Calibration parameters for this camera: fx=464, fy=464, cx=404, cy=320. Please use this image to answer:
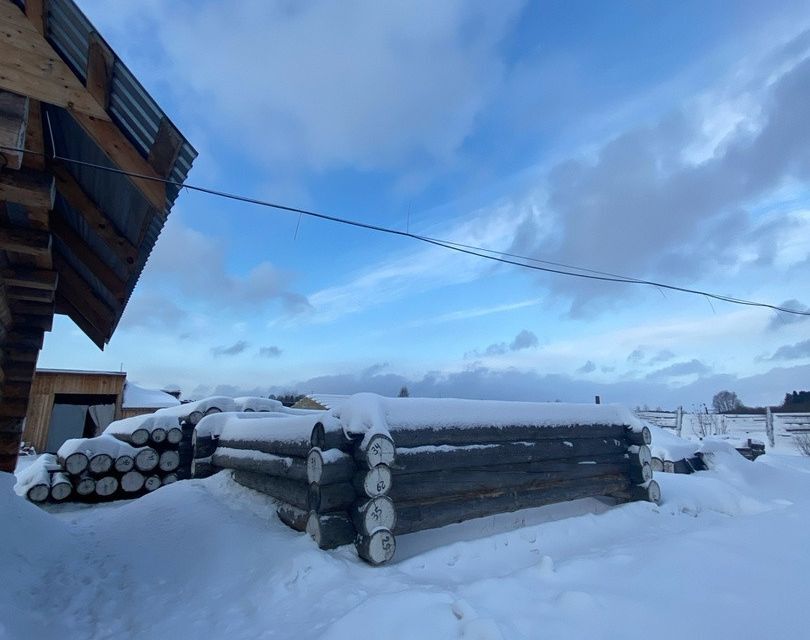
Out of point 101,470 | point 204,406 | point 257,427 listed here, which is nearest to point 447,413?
point 257,427

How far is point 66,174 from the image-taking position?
5.02 metres

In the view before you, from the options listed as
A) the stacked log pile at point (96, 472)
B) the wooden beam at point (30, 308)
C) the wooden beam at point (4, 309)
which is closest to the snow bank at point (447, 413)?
the wooden beam at point (4, 309)

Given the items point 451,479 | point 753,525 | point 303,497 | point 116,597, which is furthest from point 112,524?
point 753,525

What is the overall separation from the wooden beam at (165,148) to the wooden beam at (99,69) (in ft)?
1.42

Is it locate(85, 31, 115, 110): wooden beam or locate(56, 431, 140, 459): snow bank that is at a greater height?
locate(85, 31, 115, 110): wooden beam

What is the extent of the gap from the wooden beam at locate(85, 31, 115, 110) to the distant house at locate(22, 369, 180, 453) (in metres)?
20.0

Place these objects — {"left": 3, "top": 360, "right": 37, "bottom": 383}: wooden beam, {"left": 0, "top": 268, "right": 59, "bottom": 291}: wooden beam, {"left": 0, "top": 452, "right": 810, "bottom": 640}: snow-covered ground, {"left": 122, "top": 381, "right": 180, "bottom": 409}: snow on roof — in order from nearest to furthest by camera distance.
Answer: {"left": 0, "top": 452, "right": 810, "bottom": 640}: snow-covered ground → {"left": 0, "top": 268, "right": 59, "bottom": 291}: wooden beam → {"left": 3, "top": 360, "right": 37, "bottom": 383}: wooden beam → {"left": 122, "top": 381, "right": 180, "bottom": 409}: snow on roof

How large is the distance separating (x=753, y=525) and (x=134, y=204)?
8193 millimetres

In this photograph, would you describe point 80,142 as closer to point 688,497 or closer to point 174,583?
point 174,583

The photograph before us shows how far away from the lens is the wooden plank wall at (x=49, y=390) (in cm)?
1970

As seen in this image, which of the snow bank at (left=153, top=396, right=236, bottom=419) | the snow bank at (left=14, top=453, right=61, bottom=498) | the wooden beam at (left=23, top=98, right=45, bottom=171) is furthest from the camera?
the snow bank at (left=153, top=396, right=236, bottom=419)

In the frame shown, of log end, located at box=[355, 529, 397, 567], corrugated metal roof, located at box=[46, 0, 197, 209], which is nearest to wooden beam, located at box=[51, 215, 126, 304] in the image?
corrugated metal roof, located at box=[46, 0, 197, 209]

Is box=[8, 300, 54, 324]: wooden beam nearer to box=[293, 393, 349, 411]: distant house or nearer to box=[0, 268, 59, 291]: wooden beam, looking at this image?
box=[0, 268, 59, 291]: wooden beam

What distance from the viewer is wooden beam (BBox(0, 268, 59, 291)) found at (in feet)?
19.1
